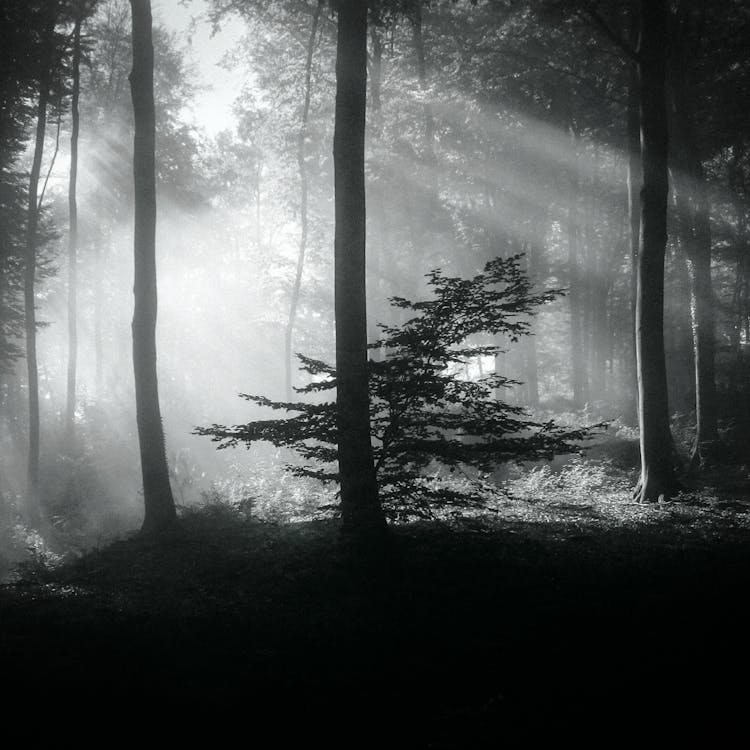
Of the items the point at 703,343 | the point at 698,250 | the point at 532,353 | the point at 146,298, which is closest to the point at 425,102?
the point at 698,250

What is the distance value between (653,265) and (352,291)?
7.17 meters

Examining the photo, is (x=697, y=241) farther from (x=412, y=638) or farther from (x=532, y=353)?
(x=412, y=638)

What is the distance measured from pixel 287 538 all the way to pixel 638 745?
6.42 meters

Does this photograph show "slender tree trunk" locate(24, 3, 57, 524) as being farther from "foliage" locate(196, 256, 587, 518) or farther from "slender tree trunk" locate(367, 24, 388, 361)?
"foliage" locate(196, 256, 587, 518)

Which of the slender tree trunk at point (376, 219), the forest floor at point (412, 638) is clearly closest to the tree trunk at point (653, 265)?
the forest floor at point (412, 638)

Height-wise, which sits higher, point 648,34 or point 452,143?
point 452,143

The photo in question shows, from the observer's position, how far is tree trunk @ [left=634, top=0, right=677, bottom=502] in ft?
36.3

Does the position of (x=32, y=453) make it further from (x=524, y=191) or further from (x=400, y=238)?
(x=524, y=191)

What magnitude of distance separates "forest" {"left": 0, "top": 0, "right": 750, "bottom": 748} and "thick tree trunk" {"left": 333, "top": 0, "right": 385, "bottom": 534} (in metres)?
0.04

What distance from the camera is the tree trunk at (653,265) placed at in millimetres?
11078

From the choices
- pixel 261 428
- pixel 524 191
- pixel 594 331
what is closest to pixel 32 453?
pixel 261 428

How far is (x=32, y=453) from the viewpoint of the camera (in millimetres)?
17344

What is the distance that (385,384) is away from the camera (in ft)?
22.4

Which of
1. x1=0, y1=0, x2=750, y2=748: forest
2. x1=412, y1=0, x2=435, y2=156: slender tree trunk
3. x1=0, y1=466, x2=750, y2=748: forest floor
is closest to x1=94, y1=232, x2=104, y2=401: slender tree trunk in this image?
x1=0, y1=0, x2=750, y2=748: forest
